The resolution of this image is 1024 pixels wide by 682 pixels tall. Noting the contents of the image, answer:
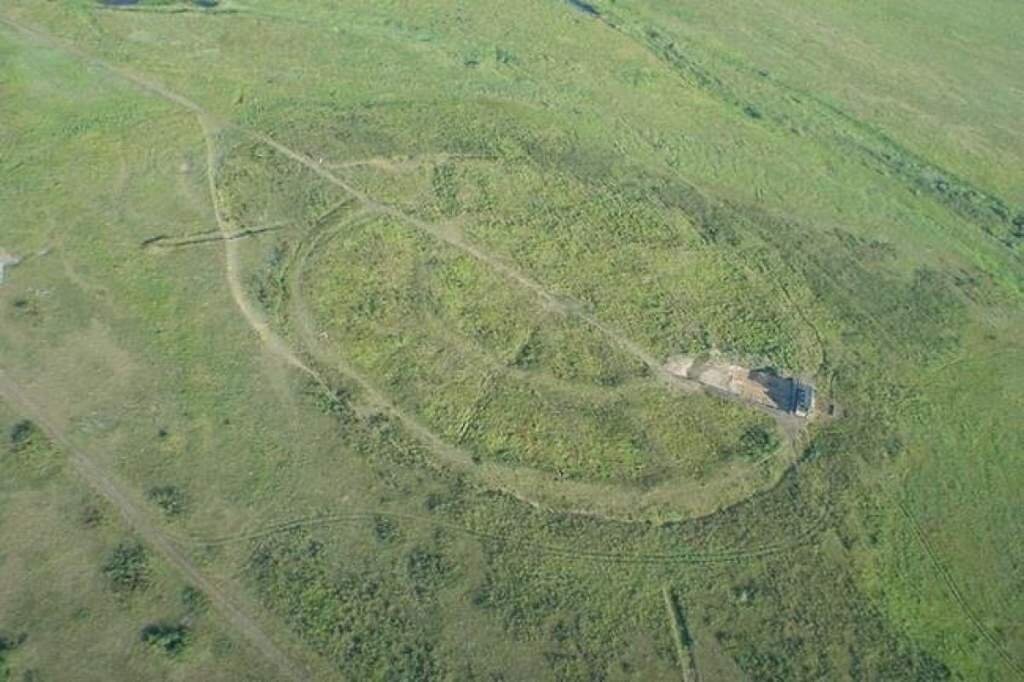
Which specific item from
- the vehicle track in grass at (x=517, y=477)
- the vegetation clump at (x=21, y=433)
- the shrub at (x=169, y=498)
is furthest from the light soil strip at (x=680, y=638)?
the vegetation clump at (x=21, y=433)

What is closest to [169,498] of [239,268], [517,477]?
[517,477]

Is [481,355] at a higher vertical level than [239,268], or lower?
higher

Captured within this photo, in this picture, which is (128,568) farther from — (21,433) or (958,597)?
(958,597)

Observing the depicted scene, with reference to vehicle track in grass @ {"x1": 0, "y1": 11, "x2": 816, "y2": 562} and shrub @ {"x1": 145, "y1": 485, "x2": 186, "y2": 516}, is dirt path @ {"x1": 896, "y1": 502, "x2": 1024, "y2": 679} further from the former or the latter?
shrub @ {"x1": 145, "y1": 485, "x2": 186, "y2": 516}

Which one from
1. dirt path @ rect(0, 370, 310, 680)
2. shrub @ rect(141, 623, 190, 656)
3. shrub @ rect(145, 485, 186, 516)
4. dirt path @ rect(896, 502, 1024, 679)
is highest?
dirt path @ rect(896, 502, 1024, 679)

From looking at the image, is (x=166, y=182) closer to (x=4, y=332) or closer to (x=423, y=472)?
(x=4, y=332)

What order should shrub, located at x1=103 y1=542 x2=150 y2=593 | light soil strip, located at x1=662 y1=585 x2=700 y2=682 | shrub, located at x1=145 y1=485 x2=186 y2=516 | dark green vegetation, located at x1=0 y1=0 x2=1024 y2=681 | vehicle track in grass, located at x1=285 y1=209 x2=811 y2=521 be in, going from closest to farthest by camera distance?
1. shrub, located at x1=103 y1=542 x2=150 y2=593
2. light soil strip, located at x1=662 y1=585 x2=700 y2=682
3. dark green vegetation, located at x1=0 y1=0 x2=1024 y2=681
4. shrub, located at x1=145 y1=485 x2=186 y2=516
5. vehicle track in grass, located at x1=285 y1=209 x2=811 y2=521

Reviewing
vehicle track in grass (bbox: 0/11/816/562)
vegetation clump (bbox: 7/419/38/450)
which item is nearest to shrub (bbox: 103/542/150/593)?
vegetation clump (bbox: 7/419/38/450)

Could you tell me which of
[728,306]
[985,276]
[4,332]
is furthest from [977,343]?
[4,332]
